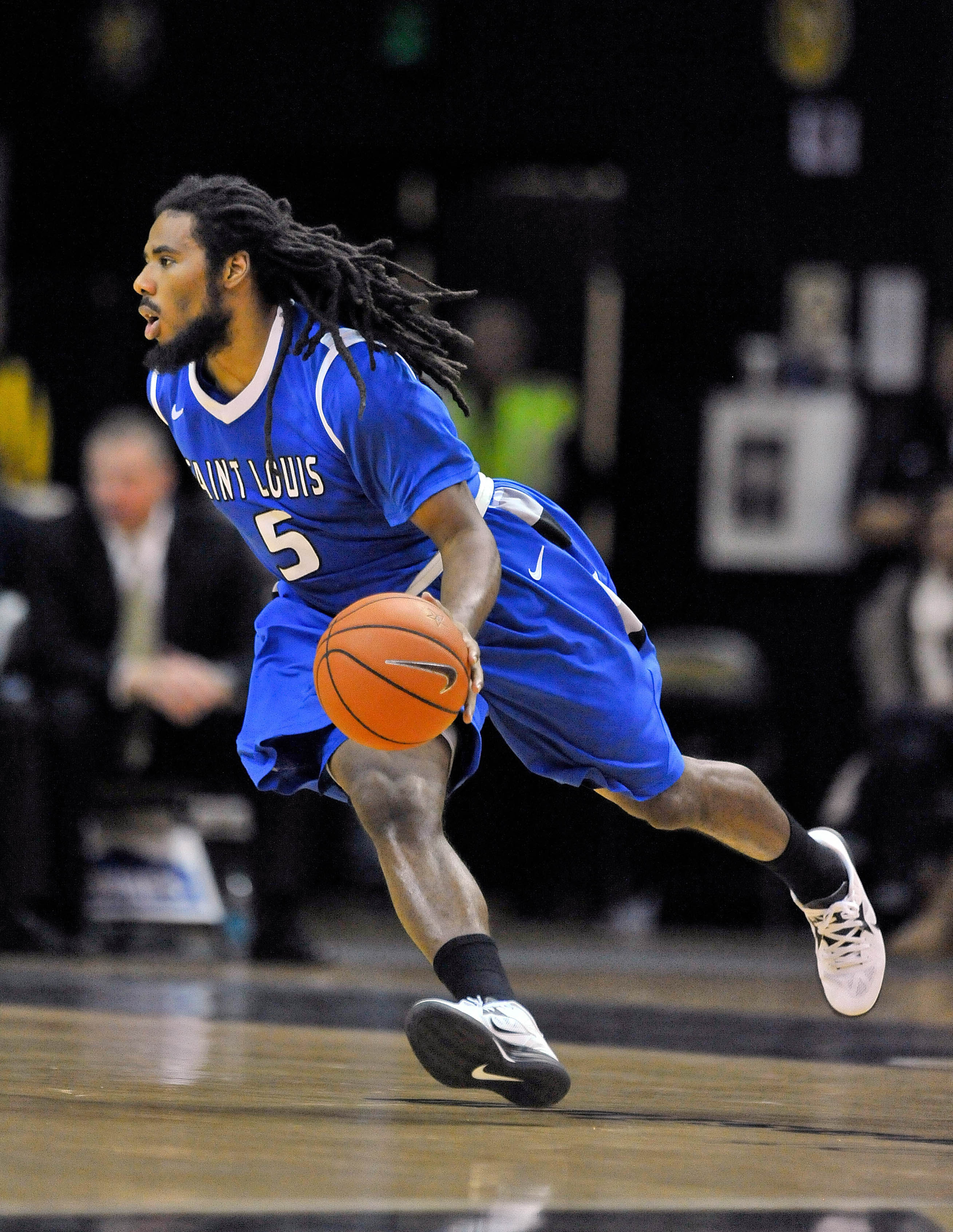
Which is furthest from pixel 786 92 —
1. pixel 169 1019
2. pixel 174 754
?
pixel 169 1019

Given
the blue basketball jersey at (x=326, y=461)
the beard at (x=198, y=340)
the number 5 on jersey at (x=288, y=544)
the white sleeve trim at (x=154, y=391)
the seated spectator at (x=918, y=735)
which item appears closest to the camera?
the blue basketball jersey at (x=326, y=461)

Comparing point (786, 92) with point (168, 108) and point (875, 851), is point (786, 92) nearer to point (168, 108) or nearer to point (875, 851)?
point (168, 108)

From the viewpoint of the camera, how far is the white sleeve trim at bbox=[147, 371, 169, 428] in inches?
184

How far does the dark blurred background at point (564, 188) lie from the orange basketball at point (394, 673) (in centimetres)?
673

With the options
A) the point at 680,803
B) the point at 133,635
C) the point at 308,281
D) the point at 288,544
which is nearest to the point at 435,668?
the point at 288,544

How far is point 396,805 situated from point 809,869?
1.41m

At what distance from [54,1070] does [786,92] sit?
27.6 ft

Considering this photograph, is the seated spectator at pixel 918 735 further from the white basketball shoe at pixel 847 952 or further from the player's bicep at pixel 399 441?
the player's bicep at pixel 399 441

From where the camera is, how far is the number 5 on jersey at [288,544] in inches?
179

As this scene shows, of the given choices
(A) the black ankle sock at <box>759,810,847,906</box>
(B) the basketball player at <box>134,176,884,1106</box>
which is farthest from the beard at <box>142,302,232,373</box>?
(A) the black ankle sock at <box>759,810,847,906</box>

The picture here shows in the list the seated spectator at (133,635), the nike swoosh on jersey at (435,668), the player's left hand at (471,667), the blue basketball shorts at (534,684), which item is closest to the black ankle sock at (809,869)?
the blue basketball shorts at (534,684)

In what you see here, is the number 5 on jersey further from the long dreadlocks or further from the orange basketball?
the orange basketball

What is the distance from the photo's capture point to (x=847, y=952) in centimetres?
529

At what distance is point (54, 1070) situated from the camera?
4621mm
